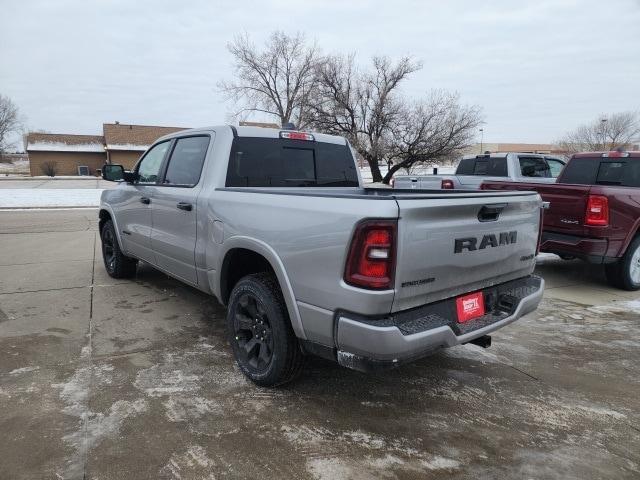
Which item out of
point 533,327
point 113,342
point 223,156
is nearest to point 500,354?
point 533,327

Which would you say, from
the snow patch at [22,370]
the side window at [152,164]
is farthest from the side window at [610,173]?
the snow patch at [22,370]

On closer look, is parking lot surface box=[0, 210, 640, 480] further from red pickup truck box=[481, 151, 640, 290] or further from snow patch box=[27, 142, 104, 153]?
snow patch box=[27, 142, 104, 153]

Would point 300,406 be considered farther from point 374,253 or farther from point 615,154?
point 615,154

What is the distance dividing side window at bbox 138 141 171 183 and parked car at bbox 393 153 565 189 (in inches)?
231

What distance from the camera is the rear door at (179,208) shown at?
3.94 m

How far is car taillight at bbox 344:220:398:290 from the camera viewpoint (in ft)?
7.71

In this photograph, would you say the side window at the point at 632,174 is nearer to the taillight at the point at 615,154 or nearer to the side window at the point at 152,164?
the taillight at the point at 615,154

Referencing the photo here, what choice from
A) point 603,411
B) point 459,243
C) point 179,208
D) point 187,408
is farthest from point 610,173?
point 187,408

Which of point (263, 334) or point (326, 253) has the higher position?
point (326, 253)

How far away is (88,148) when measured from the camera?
2084 inches

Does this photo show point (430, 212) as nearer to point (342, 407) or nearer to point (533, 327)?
point (342, 407)

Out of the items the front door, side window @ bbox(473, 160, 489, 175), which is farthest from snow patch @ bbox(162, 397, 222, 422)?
side window @ bbox(473, 160, 489, 175)

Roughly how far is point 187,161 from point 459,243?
2.71 meters

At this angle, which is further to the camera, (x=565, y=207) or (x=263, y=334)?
(x=565, y=207)
